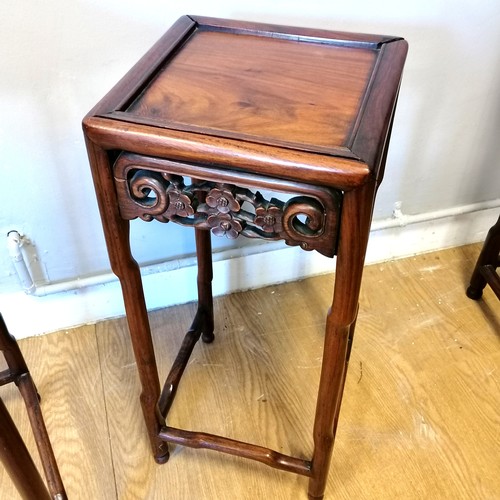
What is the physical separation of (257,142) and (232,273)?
2.51ft

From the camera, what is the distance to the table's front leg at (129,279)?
0.68m

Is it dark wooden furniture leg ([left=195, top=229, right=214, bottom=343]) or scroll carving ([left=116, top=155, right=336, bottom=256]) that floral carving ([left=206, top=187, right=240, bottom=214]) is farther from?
dark wooden furniture leg ([left=195, top=229, right=214, bottom=343])

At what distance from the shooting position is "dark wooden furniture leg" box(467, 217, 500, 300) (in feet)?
4.17

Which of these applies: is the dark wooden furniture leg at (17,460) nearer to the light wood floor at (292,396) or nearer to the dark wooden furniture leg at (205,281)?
the light wood floor at (292,396)

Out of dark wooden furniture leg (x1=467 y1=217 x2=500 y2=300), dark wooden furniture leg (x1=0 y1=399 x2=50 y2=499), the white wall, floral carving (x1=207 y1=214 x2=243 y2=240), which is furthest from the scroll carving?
dark wooden furniture leg (x1=467 y1=217 x2=500 y2=300)

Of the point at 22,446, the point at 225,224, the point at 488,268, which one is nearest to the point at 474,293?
the point at 488,268

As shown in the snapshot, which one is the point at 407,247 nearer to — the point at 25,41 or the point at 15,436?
the point at 25,41

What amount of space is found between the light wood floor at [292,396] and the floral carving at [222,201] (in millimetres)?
590

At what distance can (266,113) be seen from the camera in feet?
2.22

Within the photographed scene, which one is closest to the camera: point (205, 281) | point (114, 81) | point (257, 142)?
point (257, 142)

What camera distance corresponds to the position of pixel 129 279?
2.59 feet

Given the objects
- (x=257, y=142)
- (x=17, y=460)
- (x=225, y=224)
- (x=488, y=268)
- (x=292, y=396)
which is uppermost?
(x=257, y=142)

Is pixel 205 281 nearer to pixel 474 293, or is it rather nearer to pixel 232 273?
pixel 232 273

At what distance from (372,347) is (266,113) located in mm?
744
